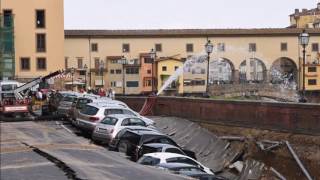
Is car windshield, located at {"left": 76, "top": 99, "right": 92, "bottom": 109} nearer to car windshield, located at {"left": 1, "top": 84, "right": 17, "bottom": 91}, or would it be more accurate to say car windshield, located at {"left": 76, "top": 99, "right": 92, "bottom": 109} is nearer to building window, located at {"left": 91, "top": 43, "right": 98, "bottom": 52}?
car windshield, located at {"left": 1, "top": 84, "right": 17, "bottom": 91}

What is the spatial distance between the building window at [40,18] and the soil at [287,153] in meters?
55.9

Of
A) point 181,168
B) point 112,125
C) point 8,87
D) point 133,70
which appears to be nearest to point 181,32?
point 133,70

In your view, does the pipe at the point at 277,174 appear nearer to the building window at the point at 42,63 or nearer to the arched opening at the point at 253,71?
the building window at the point at 42,63

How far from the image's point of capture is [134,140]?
25016 millimetres

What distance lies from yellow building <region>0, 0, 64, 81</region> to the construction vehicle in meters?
38.9

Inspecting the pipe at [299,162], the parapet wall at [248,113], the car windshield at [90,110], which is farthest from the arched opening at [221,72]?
the pipe at [299,162]

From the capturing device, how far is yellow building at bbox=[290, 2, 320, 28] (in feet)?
480

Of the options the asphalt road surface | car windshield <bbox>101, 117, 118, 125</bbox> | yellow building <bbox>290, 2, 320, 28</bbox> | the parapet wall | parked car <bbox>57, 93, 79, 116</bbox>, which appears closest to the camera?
the asphalt road surface

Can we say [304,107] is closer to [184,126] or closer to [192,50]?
[184,126]

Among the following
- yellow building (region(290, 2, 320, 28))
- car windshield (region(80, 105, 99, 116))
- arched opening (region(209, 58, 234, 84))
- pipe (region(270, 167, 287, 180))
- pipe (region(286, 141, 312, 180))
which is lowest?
pipe (region(270, 167, 287, 180))

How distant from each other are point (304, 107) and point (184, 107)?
43.0 ft

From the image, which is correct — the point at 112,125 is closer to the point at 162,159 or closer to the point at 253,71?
the point at 162,159

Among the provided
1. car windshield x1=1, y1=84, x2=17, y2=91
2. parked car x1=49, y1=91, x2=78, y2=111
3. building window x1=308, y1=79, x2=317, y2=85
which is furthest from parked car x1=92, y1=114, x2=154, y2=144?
building window x1=308, y1=79, x2=317, y2=85

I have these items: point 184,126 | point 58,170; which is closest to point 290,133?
point 184,126
